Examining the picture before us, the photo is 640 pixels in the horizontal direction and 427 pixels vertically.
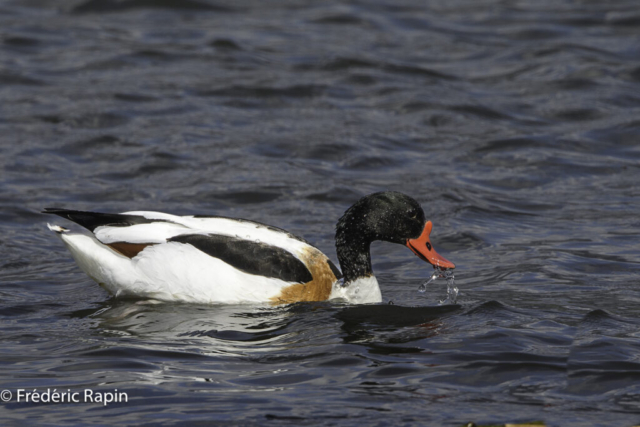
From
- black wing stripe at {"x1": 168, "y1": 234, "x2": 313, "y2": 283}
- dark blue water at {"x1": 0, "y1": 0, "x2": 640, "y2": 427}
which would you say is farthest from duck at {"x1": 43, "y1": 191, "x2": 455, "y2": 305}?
dark blue water at {"x1": 0, "y1": 0, "x2": 640, "y2": 427}

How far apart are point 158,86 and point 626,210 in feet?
23.8

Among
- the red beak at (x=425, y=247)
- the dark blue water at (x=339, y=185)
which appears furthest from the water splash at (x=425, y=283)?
the red beak at (x=425, y=247)

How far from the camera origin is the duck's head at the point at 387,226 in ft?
26.0

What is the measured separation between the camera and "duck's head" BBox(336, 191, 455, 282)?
793 cm

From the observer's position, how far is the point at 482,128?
44.4 ft

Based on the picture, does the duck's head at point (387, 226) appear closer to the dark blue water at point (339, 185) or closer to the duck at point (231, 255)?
the duck at point (231, 255)

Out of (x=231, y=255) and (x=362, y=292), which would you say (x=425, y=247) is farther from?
(x=231, y=255)

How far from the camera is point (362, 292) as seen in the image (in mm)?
7984

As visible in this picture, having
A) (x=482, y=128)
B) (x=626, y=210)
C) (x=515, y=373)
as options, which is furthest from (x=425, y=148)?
(x=515, y=373)

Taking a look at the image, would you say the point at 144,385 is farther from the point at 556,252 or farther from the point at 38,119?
the point at 38,119

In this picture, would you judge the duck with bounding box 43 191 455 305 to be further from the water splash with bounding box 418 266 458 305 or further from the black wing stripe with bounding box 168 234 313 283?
the water splash with bounding box 418 266 458 305

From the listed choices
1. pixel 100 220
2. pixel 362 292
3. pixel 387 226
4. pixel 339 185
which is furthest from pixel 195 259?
pixel 339 185

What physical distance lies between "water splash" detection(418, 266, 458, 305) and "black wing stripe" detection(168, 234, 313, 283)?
1.19m

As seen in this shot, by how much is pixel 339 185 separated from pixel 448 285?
3231mm
